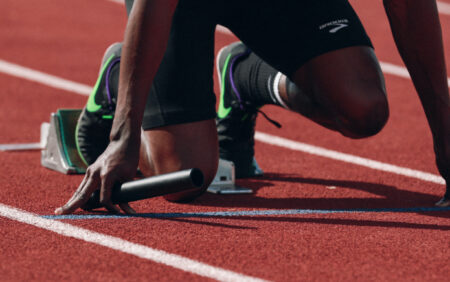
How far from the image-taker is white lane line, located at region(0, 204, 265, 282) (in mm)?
2701

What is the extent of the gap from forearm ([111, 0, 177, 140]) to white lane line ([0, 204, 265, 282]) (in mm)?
366

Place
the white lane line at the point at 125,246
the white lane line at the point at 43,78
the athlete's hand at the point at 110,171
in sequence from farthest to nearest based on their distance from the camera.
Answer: the white lane line at the point at 43,78, the athlete's hand at the point at 110,171, the white lane line at the point at 125,246

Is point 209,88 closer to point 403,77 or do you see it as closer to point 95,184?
point 95,184

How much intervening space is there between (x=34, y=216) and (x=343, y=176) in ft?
5.42

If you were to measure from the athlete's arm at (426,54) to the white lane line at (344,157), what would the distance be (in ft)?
2.09

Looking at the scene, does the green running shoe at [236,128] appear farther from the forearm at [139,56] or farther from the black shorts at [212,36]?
the forearm at [139,56]

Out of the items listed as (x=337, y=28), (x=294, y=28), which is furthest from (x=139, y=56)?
(x=337, y=28)

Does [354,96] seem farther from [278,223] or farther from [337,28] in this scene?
[278,223]

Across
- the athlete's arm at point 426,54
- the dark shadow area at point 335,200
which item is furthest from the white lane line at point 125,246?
the athlete's arm at point 426,54

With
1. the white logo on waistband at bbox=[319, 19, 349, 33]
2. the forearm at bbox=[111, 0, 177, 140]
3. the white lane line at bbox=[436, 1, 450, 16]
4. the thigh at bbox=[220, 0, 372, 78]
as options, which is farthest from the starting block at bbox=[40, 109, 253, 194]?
the white lane line at bbox=[436, 1, 450, 16]

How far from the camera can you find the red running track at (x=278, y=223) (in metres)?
2.76

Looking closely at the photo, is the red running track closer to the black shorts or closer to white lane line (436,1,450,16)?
the black shorts

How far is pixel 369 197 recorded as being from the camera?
3.90m

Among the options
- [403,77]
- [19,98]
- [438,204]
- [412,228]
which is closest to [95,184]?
[412,228]
